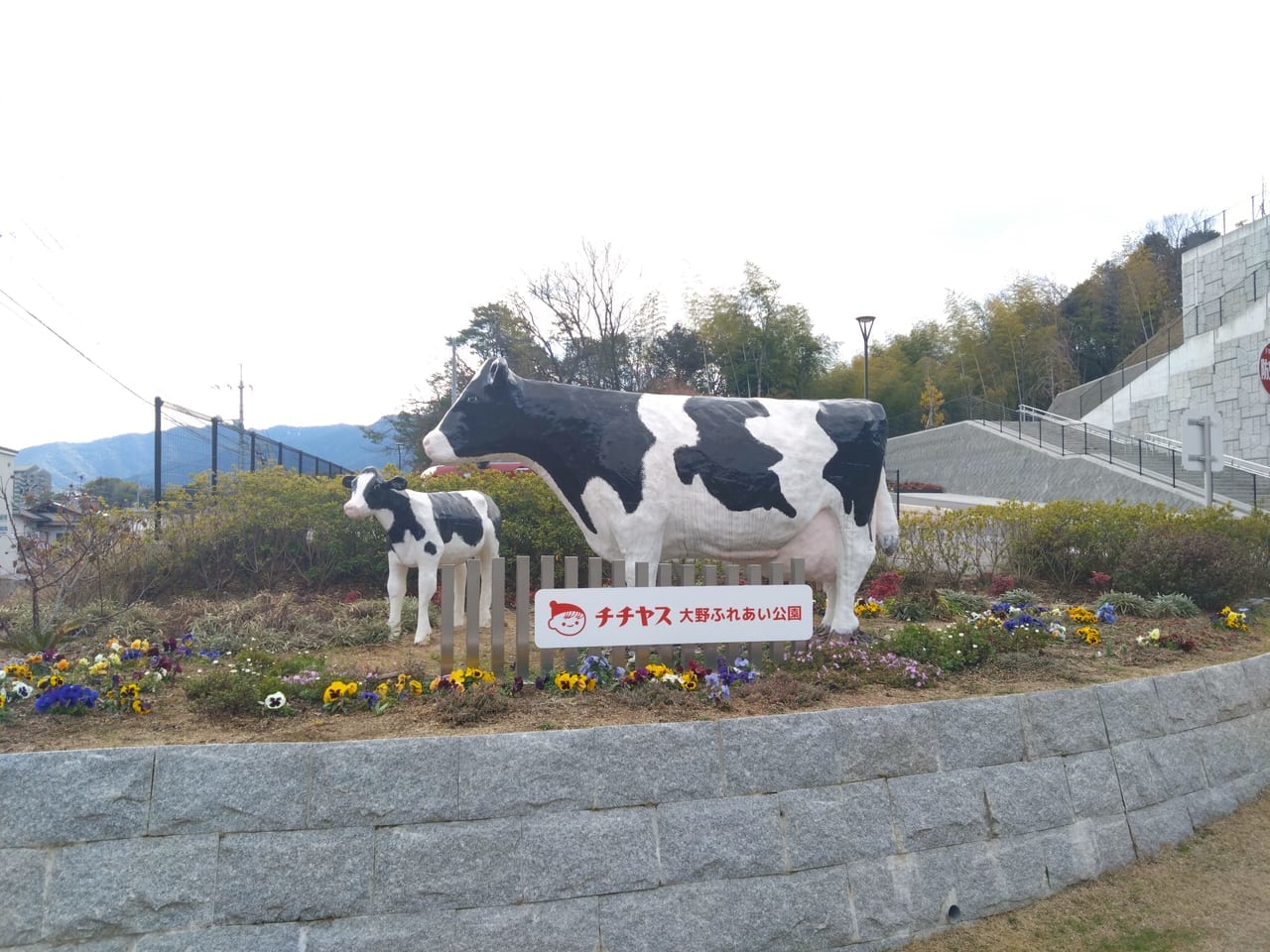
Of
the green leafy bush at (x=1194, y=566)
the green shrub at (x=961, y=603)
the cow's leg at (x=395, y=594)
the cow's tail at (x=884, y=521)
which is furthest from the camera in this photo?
the green leafy bush at (x=1194, y=566)

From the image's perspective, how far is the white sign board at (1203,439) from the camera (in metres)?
10.3

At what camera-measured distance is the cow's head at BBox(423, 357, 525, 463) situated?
4.97 m

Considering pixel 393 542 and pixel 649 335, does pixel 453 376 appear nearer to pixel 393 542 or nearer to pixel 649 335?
pixel 649 335

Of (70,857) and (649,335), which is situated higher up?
(649,335)

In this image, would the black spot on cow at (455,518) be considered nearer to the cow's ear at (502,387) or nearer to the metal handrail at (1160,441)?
the cow's ear at (502,387)

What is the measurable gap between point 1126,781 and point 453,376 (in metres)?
26.9

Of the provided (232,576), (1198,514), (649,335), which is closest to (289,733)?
(232,576)

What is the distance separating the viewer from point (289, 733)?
3488mm

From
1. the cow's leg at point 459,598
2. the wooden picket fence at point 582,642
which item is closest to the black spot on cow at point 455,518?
the cow's leg at point 459,598

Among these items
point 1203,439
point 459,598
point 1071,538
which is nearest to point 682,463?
point 459,598

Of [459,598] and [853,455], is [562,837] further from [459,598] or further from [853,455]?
[459,598]

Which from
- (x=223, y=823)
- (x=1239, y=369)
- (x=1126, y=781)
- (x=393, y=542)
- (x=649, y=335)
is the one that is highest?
(x=649, y=335)

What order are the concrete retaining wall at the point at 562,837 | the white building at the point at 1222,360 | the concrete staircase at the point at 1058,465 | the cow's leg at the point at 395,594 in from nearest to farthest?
the concrete retaining wall at the point at 562,837 → the cow's leg at the point at 395,594 → the concrete staircase at the point at 1058,465 → the white building at the point at 1222,360

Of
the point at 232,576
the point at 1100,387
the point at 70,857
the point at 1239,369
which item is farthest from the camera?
the point at 1100,387
